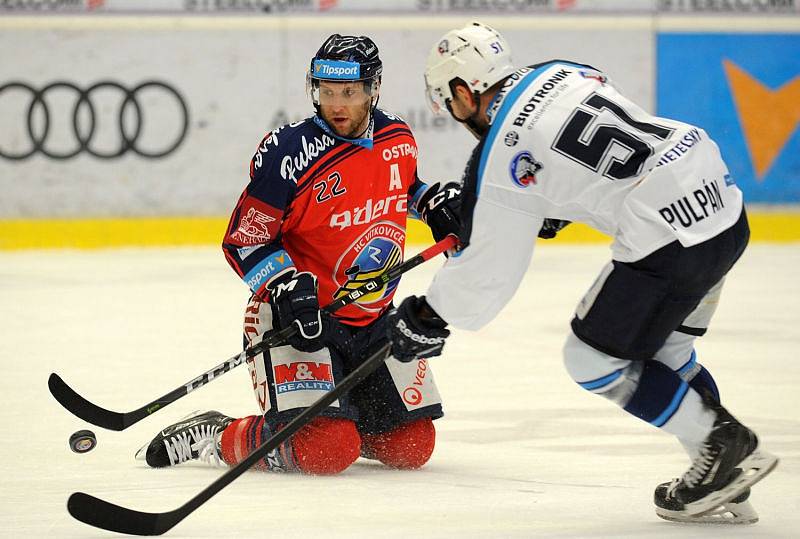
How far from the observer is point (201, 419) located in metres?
3.50

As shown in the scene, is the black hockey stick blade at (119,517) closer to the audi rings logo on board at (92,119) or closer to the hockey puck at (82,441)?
the hockey puck at (82,441)

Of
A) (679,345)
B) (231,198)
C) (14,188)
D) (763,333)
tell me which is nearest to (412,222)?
(231,198)

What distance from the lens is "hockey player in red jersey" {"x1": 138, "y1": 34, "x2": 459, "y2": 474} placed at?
334 centimetres

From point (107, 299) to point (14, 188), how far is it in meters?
2.04

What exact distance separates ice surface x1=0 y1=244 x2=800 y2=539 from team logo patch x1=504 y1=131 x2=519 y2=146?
751 mm

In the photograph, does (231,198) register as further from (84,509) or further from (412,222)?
(84,509)

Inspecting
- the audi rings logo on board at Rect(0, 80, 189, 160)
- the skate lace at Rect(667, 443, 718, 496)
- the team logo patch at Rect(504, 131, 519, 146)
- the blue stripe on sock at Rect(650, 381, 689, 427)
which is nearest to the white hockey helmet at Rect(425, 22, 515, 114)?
the team logo patch at Rect(504, 131, 519, 146)

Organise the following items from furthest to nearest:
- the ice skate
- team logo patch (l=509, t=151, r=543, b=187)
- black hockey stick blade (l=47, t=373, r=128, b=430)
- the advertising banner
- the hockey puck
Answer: the advertising banner, black hockey stick blade (l=47, t=373, r=128, b=430), the hockey puck, the ice skate, team logo patch (l=509, t=151, r=543, b=187)

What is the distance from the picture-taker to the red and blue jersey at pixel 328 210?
338 centimetres

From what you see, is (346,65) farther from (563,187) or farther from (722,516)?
(722,516)

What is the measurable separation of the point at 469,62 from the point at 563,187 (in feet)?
1.12

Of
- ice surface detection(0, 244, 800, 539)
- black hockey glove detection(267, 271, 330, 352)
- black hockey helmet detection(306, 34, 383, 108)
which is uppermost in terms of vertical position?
black hockey helmet detection(306, 34, 383, 108)

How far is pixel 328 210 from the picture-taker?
347 cm

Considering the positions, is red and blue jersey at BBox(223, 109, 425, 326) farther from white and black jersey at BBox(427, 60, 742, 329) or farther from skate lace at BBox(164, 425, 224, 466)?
white and black jersey at BBox(427, 60, 742, 329)
